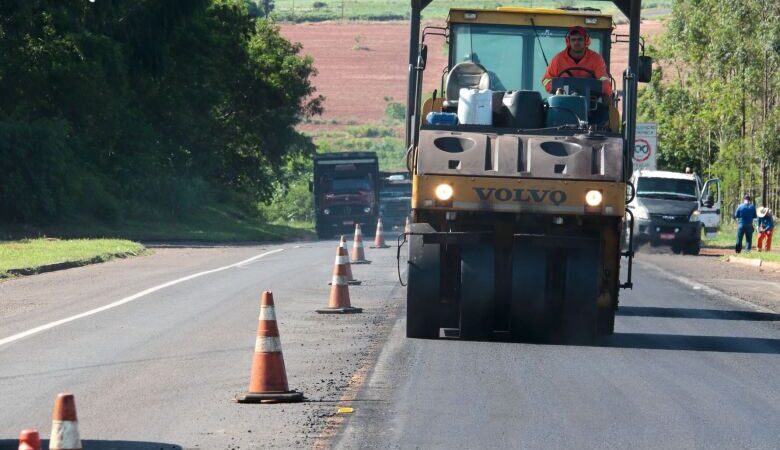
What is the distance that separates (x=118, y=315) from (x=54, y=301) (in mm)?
2484

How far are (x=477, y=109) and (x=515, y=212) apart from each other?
4.69 feet

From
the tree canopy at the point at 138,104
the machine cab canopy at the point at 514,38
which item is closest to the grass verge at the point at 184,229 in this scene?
the tree canopy at the point at 138,104

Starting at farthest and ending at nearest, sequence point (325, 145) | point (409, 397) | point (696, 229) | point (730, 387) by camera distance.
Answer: point (325, 145) → point (696, 229) → point (730, 387) → point (409, 397)

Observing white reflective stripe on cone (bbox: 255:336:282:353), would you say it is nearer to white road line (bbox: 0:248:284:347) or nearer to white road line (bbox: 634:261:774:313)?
white road line (bbox: 0:248:284:347)

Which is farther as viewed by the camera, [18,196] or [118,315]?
[18,196]

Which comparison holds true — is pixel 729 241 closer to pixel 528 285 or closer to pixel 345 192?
pixel 345 192

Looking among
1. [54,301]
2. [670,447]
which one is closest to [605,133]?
[670,447]

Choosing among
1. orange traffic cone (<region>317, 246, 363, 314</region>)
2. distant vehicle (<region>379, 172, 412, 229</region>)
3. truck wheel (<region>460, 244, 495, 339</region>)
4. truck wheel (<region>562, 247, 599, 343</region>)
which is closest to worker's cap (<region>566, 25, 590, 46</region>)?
truck wheel (<region>562, 247, 599, 343</region>)

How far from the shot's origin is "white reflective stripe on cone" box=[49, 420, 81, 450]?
236 inches

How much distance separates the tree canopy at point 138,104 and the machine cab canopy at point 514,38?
25.6 m

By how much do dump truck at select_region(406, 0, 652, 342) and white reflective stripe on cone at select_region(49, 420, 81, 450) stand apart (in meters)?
8.03

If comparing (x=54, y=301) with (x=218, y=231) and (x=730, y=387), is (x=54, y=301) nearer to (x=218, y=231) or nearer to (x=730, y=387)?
(x=730, y=387)

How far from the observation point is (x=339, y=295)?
18.4 metres

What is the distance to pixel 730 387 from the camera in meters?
11.9
